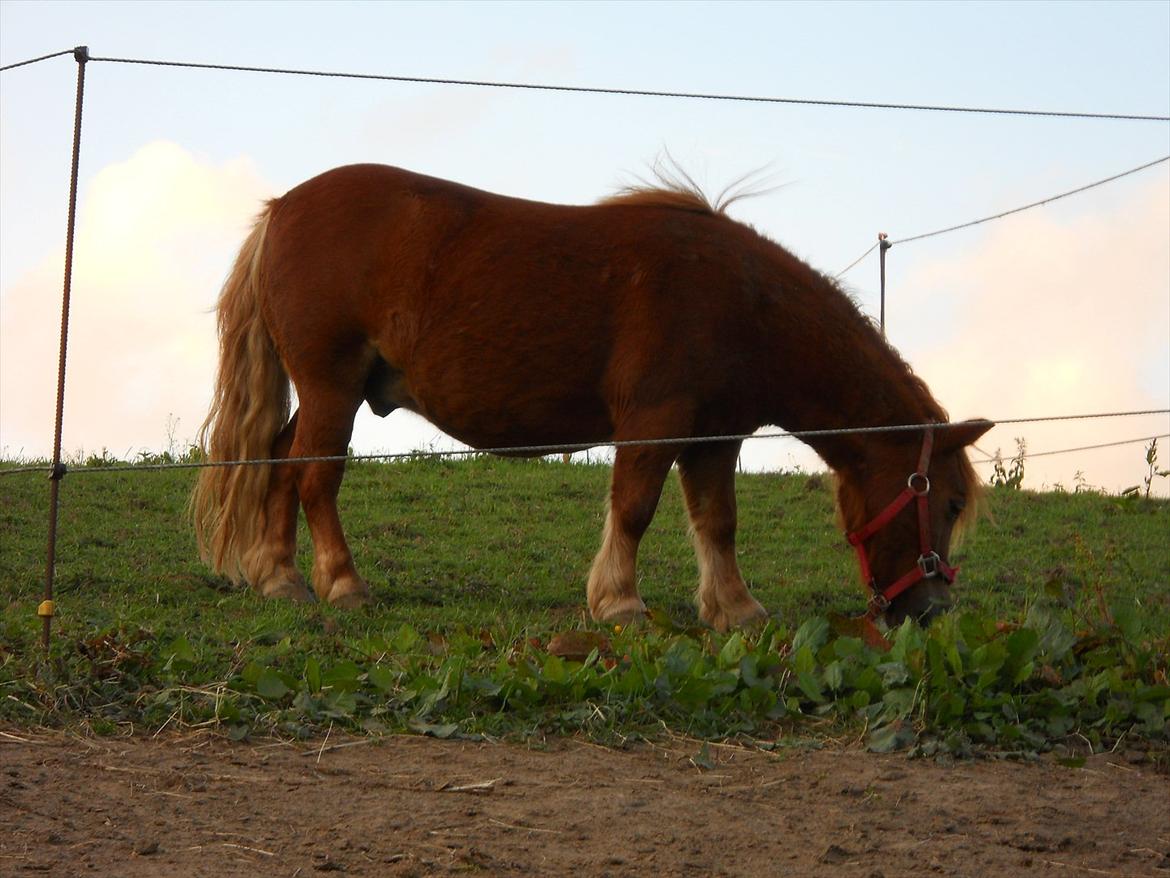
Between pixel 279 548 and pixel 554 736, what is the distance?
282 centimetres

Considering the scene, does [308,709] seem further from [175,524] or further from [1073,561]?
[1073,561]

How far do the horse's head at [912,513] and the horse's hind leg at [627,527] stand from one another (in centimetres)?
89

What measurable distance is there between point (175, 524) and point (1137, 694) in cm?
540

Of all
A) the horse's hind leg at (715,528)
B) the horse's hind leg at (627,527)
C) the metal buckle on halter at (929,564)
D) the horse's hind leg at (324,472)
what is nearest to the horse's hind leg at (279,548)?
the horse's hind leg at (324,472)

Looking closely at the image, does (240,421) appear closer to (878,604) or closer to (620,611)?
(620,611)

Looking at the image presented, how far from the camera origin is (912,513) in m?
6.43

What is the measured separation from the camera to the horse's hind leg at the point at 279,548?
6832mm

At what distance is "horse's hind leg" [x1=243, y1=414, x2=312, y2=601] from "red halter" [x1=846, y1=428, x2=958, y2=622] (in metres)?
2.54

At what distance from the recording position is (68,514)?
8.23 m

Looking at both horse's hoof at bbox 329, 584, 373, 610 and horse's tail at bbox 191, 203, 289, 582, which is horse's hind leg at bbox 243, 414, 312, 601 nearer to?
horse's tail at bbox 191, 203, 289, 582

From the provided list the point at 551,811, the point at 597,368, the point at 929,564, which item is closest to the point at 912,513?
the point at 929,564

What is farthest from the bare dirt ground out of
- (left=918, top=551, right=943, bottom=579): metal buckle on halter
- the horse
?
the horse

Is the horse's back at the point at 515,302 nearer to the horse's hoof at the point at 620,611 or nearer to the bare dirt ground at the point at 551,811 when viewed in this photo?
the horse's hoof at the point at 620,611

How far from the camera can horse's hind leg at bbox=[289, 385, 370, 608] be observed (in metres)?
6.75
